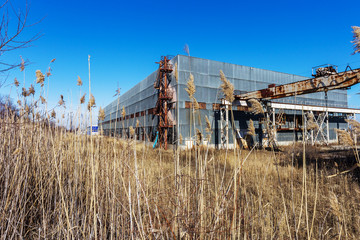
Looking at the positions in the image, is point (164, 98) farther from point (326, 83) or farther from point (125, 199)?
point (125, 199)

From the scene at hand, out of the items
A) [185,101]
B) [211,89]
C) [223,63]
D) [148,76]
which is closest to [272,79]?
[223,63]

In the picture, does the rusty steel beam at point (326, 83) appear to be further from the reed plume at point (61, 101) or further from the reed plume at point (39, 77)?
the reed plume at point (39, 77)

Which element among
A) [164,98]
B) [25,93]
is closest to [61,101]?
[25,93]

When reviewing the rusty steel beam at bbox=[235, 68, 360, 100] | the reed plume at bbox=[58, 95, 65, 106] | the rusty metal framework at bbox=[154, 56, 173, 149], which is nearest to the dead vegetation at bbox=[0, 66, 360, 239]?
the reed plume at bbox=[58, 95, 65, 106]

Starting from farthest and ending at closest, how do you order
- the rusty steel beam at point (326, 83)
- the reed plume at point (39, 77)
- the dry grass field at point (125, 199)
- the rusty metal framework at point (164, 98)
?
1. the rusty metal framework at point (164, 98)
2. the rusty steel beam at point (326, 83)
3. the reed plume at point (39, 77)
4. the dry grass field at point (125, 199)

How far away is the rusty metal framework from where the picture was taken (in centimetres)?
1820

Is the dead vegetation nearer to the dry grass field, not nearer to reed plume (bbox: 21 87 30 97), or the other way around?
the dry grass field

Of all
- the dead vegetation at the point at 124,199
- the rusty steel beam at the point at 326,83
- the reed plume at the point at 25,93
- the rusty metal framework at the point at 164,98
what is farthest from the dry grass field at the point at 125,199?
the rusty metal framework at the point at 164,98

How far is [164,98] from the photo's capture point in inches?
713

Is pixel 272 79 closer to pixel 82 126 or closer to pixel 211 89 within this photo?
pixel 211 89

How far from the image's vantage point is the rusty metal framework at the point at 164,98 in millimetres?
18203

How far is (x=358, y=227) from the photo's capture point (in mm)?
2936

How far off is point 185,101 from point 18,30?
1407 cm

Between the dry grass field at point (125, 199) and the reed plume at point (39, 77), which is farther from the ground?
the reed plume at point (39, 77)
